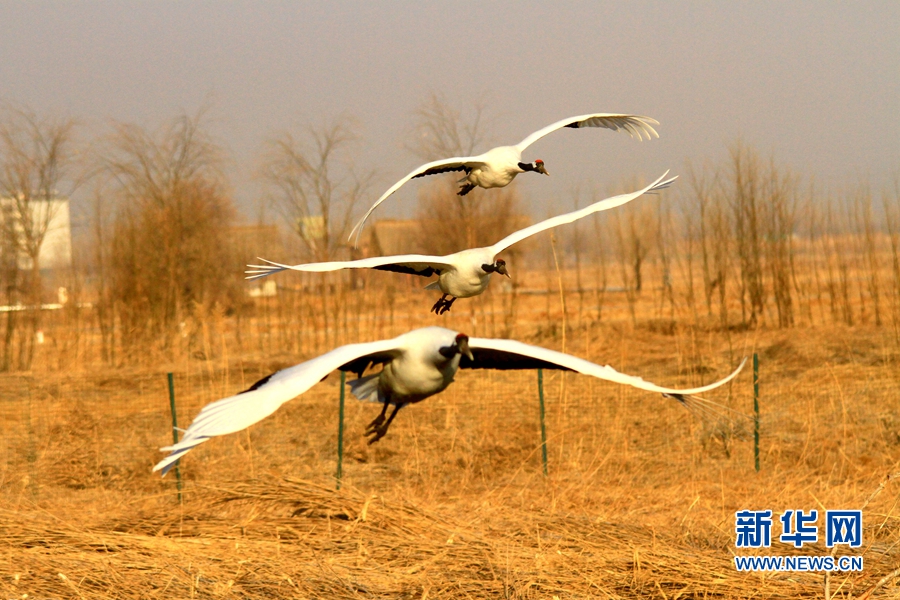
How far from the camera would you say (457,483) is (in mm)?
13633

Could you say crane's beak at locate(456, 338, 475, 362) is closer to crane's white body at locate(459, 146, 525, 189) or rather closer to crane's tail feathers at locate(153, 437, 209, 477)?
crane's white body at locate(459, 146, 525, 189)

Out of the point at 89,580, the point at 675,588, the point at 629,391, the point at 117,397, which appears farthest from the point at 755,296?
the point at 89,580

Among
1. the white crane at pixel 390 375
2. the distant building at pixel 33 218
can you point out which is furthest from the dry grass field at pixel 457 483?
the white crane at pixel 390 375

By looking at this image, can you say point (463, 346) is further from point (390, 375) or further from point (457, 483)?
point (457, 483)

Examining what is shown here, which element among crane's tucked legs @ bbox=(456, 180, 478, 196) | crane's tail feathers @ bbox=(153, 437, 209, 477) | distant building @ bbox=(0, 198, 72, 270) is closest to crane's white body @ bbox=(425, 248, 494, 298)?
crane's tucked legs @ bbox=(456, 180, 478, 196)

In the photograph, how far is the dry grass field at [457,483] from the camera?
7.23 m

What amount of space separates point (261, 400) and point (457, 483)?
10.7 m

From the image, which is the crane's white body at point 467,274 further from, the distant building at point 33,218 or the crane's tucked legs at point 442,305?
the distant building at point 33,218

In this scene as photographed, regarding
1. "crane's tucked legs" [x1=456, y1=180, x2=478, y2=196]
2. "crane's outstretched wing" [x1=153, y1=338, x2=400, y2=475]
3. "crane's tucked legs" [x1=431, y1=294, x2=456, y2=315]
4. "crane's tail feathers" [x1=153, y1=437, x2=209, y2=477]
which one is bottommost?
"crane's tail feathers" [x1=153, y1=437, x2=209, y2=477]

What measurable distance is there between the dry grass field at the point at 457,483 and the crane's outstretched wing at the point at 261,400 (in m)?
3.94

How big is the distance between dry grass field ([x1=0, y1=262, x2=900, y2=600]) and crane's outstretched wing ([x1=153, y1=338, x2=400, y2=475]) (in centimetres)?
394

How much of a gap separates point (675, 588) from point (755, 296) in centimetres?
2383

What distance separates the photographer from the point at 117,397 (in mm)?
17484

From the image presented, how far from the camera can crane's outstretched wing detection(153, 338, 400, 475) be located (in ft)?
10.1
